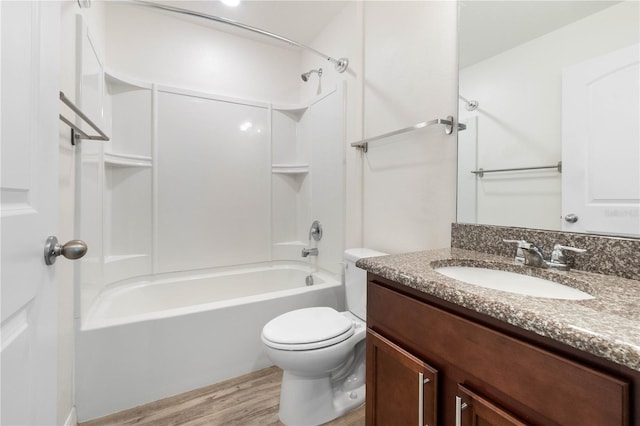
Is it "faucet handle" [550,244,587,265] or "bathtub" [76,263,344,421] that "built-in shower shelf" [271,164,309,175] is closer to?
"bathtub" [76,263,344,421]

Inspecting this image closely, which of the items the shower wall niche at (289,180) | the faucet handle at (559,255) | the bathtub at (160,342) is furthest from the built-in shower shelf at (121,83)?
the faucet handle at (559,255)

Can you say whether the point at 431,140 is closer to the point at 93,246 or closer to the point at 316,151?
the point at 316,151

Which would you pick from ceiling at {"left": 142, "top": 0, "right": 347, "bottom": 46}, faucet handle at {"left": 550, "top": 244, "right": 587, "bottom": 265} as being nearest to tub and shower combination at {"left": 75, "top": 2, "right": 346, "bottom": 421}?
ceiling at {"left": 142, "top": 0, "right": 347, "bottom": 46}

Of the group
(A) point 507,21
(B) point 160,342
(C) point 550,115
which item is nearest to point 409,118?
(A) point 507,21

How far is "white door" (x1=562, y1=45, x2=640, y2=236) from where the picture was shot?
2.68 feet

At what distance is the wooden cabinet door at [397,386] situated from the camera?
2.39 ft

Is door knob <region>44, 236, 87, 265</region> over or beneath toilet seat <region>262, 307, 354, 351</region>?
over

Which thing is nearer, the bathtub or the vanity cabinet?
the vanity cabinet

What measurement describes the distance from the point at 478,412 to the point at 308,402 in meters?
0.97

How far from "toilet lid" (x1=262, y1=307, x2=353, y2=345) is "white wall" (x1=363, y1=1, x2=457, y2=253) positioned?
57 cm

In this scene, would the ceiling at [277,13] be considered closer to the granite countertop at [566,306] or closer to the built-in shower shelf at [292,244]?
the built-in shower shelf at [292,244]

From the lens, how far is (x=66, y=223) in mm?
1270

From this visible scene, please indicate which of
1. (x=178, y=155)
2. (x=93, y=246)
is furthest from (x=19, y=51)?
(x=178, y=155)

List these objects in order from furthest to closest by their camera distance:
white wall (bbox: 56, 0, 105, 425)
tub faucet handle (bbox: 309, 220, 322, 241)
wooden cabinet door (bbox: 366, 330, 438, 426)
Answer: tub faucet handle (bbox: 309, 220, 322, 241) → white wall (bbox: 56, 0, 105, 425) → wooden cabinet door (bbox: 366, 330, 438, 426)
